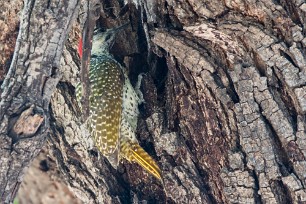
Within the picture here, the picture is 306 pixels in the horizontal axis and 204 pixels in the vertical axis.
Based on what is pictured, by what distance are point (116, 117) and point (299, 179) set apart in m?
1.77

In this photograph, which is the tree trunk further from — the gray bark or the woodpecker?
the woodpecker

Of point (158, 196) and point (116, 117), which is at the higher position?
point (116, 117)

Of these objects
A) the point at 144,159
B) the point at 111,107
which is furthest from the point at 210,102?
the point at 111,107

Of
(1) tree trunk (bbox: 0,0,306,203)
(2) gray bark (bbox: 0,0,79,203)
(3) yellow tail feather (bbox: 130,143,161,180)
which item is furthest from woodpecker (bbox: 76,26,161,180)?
(2) gray bark (bbox: 0,0,79,203)

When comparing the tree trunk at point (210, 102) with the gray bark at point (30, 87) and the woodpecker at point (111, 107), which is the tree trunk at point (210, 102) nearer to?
the gray bark at point (30, 87)

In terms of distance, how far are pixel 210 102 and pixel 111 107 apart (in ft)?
4.21

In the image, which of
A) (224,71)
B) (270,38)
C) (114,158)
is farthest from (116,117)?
(270,38)

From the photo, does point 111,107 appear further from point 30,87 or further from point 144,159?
point 30,87

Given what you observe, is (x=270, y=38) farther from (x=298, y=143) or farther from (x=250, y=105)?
(x=298, y=143)

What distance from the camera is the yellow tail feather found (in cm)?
362

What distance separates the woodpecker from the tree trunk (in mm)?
243

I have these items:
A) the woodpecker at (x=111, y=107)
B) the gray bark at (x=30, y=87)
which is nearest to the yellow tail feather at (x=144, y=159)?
the woodpecker at (x=111, y=107)

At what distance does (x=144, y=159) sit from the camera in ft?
12.3

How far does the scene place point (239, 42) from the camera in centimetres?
304
